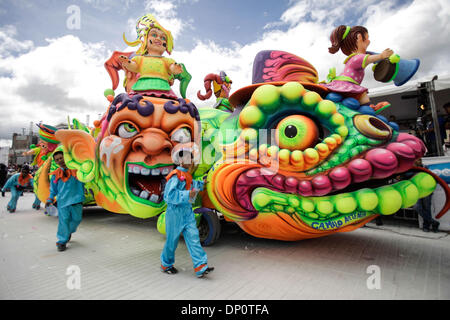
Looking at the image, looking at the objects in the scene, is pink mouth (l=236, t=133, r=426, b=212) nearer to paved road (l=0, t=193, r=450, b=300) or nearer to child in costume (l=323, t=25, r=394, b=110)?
child in costume (l=323, t=25, r=394, b=110)

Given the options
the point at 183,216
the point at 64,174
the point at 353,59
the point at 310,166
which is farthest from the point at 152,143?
the point at 353,59

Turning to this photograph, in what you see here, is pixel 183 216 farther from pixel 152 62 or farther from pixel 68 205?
pixel 152 62

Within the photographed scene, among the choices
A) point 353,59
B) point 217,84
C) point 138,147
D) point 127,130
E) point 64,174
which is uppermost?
point 217,84

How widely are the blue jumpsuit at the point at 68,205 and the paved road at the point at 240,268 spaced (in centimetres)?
28

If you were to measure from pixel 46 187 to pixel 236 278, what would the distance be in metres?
5.85

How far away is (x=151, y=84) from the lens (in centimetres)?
430

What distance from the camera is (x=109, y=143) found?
360 centimetres

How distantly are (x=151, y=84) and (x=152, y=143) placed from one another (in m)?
1.39

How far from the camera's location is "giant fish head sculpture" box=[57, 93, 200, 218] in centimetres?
358

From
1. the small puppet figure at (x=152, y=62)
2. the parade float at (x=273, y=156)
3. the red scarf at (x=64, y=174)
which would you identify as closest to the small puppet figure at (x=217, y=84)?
the small puppet figure at (x=152, y=62)

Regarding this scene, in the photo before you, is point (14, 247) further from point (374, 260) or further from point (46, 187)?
point (374, 260)

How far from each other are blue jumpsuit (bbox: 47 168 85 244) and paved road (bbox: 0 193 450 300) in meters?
0.28

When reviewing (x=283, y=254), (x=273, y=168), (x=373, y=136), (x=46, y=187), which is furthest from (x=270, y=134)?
(x=46, y=187)

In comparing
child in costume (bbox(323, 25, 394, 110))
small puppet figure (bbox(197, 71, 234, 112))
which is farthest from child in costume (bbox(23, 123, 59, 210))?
child in costume (bbox(323, 25, 394, 110))
